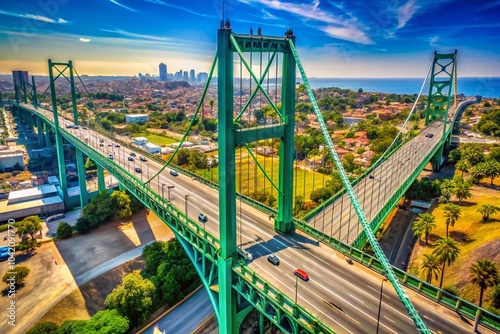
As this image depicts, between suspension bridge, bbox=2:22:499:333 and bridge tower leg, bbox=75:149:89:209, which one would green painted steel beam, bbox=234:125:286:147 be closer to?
suspension bridge, bbox=2:22:499:333

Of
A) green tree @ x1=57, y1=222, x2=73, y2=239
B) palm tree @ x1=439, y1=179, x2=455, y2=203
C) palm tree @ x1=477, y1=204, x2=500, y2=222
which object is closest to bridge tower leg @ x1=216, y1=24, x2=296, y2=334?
palm tree @ x1=477, y1=204, x2=500, y2=222

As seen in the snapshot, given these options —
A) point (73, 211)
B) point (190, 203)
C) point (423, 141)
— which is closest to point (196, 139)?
point (73, 211)

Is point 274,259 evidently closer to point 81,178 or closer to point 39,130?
point 81,178

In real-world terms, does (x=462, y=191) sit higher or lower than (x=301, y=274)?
→ lower

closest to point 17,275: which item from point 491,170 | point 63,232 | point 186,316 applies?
point 63,232

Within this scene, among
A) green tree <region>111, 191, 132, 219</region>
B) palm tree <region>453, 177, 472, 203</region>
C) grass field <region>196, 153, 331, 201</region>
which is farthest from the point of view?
grass field <region>196, 153, 331, 201</region>

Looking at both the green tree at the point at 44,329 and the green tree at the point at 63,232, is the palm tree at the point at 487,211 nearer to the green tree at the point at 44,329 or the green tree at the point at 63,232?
the green tree at the point at 44,329
